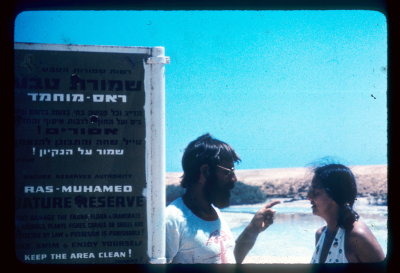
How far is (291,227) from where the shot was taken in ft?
8.59

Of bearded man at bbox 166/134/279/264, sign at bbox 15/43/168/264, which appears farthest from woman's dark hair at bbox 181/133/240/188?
sign at bbox 15/43/168/264

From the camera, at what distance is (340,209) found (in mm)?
2674

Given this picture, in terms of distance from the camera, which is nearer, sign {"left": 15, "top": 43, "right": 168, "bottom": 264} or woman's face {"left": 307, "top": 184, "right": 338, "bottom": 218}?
sign {"left": 15, "top": 43, "right": 168, "bottom": 264}

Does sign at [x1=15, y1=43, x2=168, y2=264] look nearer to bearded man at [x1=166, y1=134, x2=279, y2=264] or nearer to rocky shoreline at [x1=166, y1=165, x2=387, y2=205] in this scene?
bearded man at [x1=166, y1=134, x2=279, y2=264]

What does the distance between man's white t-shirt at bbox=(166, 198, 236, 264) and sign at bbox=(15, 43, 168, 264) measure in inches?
3.0

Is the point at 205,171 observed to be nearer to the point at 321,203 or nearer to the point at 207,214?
the point at 207,214

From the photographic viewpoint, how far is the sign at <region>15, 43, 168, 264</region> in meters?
2.54

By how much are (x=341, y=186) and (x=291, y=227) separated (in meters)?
0.35

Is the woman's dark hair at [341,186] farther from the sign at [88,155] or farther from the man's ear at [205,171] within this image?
the sign at [88,155]

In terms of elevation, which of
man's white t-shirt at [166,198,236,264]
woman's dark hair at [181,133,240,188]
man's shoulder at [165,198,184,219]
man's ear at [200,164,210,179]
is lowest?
man's white t-shirt at [166,198,236,264]

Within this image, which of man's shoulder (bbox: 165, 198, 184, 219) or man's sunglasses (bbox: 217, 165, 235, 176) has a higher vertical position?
man's sunglasses (bbox: 217, 165, 235, 176)

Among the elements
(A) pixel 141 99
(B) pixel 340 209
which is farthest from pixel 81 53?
(B) pixel 340 209

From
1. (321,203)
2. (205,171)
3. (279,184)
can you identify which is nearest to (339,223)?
(321,203)

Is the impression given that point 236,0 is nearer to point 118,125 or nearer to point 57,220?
point 118,125
